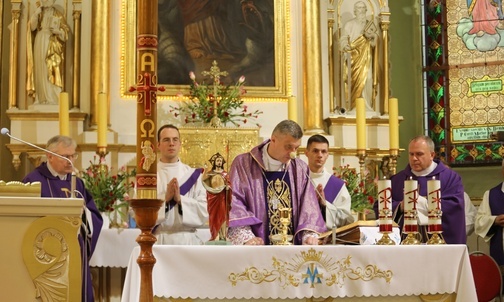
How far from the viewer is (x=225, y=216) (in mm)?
5668

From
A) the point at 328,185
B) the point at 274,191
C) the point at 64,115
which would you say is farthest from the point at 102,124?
the point at 274,191

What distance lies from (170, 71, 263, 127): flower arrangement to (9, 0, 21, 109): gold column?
1646mm

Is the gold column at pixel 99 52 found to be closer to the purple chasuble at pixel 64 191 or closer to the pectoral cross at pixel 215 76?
the pectoral cross at pixel 215 76

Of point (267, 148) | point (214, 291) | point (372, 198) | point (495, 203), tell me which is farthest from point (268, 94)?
point (214, 291)

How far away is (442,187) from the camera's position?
748 cm

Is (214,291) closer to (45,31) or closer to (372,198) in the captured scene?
(372,198)

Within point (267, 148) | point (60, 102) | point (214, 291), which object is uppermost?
point (60, 102)

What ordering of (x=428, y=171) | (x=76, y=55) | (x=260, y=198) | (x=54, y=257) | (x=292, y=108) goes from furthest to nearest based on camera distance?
1. (x=76, y=55)
2. (x=292, y=108)
3. (x=428, y=171)
4. (x=260, y=198)
5. (x=54, y=257)

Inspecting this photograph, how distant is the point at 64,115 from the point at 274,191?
128 inches

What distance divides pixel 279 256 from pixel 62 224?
4.29 feet

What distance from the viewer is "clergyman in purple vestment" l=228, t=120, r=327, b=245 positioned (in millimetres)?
5930

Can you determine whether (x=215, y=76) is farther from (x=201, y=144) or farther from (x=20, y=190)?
(x=20, y=190)

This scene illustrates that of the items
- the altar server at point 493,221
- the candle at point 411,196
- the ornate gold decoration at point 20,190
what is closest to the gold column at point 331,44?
the altar server at point 493,221

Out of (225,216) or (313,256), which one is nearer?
(313,256)
